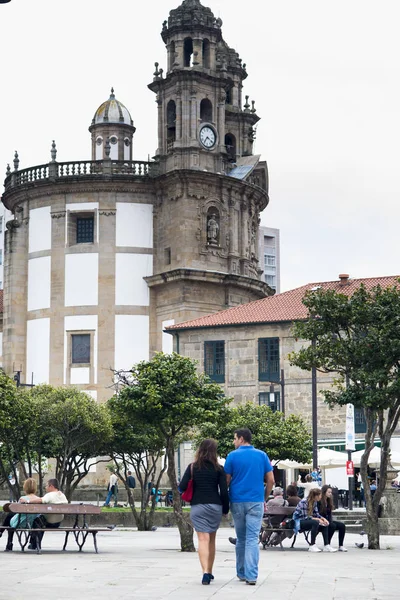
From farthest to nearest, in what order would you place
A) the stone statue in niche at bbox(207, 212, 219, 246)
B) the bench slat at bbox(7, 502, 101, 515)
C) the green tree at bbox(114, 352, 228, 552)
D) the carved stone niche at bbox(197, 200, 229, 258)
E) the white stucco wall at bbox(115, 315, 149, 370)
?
the stone statue in niche at bbox(207, 212, 219, 246)
the carved stone niche at bbox(197, 200, 229, 258)
the white stucco wall at bbox(115, 315, 149, 370)
the green tree at bbox(114, 352, 228, 552)
the bench slat at bbox(7, 502, 101, 515)

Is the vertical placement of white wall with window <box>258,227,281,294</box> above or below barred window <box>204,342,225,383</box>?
above

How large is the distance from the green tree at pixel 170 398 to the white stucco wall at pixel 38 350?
38152 millimetres

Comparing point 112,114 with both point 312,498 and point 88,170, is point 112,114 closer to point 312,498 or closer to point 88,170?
point 88,170

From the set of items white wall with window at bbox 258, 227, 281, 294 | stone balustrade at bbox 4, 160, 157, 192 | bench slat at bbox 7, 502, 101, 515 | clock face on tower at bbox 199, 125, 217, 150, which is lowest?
bench slat at bbox 7, 502, 101, 515

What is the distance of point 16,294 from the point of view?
63.5 m

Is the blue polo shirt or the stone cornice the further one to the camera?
the stone cornice

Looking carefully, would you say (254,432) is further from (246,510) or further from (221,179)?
(246,510)

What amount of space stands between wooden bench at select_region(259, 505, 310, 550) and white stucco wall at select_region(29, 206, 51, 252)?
4229cm

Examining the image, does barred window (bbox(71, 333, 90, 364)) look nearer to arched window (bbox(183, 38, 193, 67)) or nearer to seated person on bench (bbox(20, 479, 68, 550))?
arched window (bbox(183, 38, 193, 67))

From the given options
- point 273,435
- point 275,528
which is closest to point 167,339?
point 273,435

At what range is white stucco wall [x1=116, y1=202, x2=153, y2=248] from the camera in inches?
2436

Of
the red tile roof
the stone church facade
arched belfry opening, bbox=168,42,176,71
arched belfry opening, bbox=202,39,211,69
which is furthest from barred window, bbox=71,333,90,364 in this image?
arched belfry opening, bbox=202,39,211,69

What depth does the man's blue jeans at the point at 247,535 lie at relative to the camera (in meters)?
13.2

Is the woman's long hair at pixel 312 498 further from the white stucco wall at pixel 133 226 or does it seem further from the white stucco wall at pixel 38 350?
the white stucco wall at pixel 38 350
